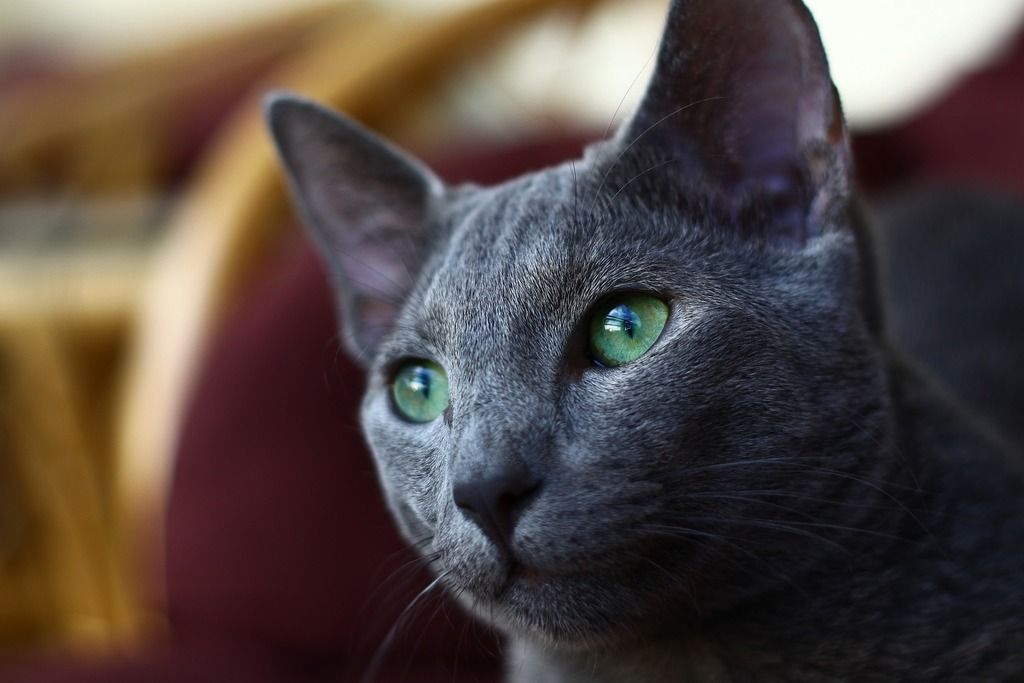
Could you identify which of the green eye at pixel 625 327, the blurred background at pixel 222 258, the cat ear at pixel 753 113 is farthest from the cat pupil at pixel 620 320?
the blurred background at pixel 222 258

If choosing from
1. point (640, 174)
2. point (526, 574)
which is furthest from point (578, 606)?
point (640, 174)

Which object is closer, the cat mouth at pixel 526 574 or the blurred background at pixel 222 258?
the cat mouth at pixel 526 574

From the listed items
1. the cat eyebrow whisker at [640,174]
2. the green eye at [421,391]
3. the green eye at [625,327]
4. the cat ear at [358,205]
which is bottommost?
the green eye at [625,327]

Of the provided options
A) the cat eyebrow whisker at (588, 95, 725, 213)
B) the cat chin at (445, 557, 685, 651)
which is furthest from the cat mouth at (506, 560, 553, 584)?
the cat eyebrow whisker at (588, 95, 725, 213)

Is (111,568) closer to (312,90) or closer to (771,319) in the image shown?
(312,90)

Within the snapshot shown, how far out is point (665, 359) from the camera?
57 centimetres

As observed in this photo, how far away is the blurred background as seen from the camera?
1.18 m

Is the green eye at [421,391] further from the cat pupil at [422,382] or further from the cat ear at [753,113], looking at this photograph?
the cat ear at [753,113]

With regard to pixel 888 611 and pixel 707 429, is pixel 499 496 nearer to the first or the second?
pixel 707 429

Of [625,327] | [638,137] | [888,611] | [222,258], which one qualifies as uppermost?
[222,258]

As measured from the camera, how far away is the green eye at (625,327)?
1.91ft

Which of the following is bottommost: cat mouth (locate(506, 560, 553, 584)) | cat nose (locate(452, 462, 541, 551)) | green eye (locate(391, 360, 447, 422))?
cat mouth (locate(506, 560, 553, 584))

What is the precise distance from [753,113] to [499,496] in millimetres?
295

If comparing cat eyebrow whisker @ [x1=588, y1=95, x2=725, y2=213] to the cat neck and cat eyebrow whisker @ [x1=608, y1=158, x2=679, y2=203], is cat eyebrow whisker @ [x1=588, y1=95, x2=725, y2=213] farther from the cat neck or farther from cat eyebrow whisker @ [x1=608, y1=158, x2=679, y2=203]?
the cat neck
